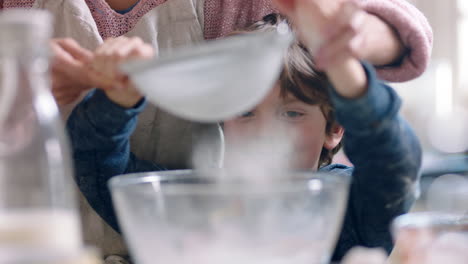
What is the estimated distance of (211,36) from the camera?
1.05 m

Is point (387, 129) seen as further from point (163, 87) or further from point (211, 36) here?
point (211, 36)

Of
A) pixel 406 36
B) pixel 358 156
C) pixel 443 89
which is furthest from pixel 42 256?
pixel 443 89

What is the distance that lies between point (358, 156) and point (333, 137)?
425 millimetres

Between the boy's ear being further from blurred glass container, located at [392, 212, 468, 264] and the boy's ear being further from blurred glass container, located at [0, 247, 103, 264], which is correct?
blurred glass container, located at [0, 247, 103, 264]

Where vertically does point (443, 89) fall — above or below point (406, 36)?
below

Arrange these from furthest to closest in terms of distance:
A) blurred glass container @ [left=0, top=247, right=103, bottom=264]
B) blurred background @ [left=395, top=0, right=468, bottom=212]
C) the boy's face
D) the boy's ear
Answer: blurred background @ [left=395, top=0, right=468, bottom=212] < the boy's ear < the boy's face < blurred glass container @ [left=0, top=247, right=103, bottom=264]

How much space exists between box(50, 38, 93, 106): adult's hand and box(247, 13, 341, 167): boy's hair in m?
0.37

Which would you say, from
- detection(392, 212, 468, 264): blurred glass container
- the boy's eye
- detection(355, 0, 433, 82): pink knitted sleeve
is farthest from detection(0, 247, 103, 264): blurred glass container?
the boy's eye

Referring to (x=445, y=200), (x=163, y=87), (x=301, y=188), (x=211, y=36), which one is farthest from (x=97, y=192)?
(x=445, y=200)

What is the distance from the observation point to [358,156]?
74 cm

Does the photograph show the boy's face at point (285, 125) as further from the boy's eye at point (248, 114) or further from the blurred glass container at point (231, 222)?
the blurred glass container at point (231, 222)

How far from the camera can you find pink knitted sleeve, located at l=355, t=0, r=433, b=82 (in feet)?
2.61

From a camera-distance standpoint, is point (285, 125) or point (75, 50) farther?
point (285, 125)

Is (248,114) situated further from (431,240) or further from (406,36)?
(431,240)
